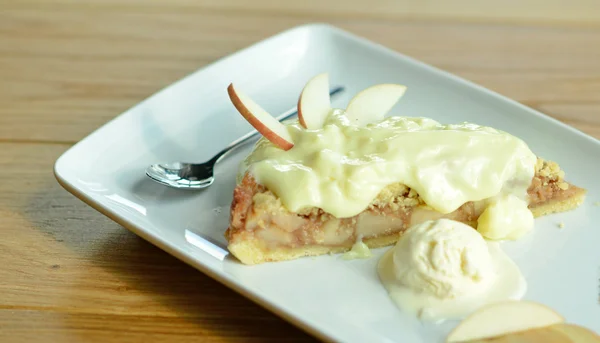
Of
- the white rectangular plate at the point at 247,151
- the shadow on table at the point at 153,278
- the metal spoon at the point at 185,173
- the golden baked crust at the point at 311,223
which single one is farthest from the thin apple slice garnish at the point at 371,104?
the shadow on table at the point at 153,278

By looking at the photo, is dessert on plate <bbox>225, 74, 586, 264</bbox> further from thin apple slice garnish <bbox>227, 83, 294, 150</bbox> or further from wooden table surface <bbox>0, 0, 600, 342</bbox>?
wooden table surface <bbox>0, 0, 600, 342</bbox>

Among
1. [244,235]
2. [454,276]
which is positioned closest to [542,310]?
[454,276]

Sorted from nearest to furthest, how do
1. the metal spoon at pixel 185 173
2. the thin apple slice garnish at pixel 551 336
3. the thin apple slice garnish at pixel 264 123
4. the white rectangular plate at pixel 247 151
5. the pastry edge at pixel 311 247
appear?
the thin apple slice garnish at pixel 551 336
the white rectangular plate at pixel 247 151
the pastry edge at pixel 311 247
the thin apple slice garnish at pixel 264 123
the metal spoon at pixel 185 173

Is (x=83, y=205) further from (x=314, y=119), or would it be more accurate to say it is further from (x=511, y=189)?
(x=511, y=189)

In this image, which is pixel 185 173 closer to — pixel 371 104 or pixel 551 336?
pixel 371 104

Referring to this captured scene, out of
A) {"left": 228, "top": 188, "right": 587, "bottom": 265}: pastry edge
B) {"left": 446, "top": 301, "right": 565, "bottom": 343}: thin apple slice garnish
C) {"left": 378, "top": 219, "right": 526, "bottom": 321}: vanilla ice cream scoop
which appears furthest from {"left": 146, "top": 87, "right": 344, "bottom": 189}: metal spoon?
{"left": 446, "top": 301, "right": 565, "bottom": 343}: thin apple slice garnish

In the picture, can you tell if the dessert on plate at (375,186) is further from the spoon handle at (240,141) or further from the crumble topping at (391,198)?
the spoon handle at (240,141)
